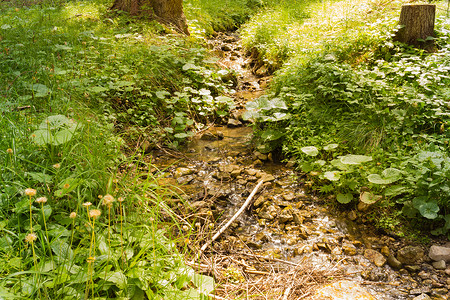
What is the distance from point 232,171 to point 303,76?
6.31 feet

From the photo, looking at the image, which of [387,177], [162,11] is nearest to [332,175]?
[387,177]

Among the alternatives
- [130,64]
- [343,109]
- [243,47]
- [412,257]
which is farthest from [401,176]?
[243,47]

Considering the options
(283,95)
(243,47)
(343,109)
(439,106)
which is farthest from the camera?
(243,47)

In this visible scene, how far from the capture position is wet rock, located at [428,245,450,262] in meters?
2.34

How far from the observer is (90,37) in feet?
16.2

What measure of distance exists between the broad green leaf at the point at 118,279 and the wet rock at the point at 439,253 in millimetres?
2279

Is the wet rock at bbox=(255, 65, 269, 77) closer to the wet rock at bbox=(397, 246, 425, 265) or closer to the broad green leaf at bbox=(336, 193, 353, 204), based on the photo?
the broad green leaf at bbox=(336, 193, 353, 204)

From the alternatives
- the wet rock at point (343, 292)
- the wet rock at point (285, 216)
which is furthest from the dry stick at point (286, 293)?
the wet rock at point (285, 216)

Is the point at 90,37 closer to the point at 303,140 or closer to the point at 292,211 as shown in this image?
the point at 303,140

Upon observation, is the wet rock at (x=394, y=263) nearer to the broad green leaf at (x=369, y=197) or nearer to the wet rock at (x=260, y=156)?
the broad green leaf at (x=369, y=197)

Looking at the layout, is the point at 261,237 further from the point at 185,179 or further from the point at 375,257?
the point at 185,179

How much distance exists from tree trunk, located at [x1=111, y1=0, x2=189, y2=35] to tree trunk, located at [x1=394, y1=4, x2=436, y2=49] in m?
4.15

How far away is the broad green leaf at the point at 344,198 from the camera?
2.92 metres

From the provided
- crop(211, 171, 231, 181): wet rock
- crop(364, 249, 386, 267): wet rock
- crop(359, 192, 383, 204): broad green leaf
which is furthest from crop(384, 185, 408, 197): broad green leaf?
crop(211, 171, 231, 181): wet rock
